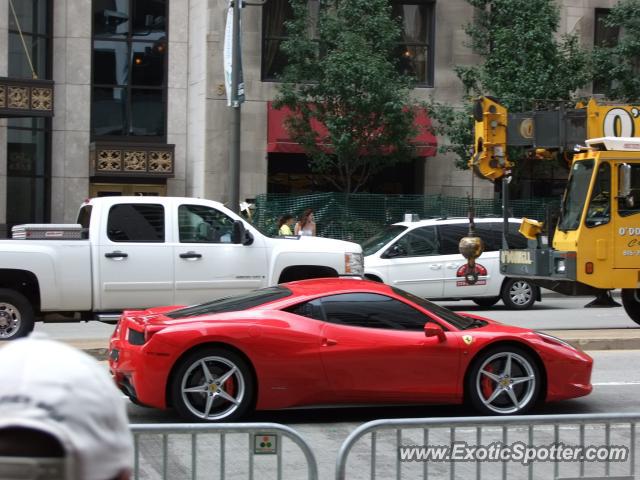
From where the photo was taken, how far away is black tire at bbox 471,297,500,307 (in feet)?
64.7

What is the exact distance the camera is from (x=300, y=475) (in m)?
5.82

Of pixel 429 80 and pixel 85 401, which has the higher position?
pixel 429 80

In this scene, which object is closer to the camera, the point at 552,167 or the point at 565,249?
the point at 565,249

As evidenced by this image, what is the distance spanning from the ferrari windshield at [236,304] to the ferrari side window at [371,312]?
1.51ft

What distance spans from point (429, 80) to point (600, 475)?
80.7 ft

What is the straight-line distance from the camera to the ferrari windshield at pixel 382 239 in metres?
19.0

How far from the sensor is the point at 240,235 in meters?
13.6

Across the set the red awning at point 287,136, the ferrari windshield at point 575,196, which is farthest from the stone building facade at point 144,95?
the ferrari windshield at point 575,196

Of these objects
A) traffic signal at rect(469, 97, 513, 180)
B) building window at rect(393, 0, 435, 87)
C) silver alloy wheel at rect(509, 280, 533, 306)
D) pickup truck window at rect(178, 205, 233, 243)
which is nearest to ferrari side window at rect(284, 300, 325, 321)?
pickup truck window at rect(178, 205, 233, 243)

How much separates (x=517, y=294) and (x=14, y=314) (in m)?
10.1

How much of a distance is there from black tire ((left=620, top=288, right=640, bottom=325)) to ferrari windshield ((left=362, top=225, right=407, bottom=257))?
4618 mm

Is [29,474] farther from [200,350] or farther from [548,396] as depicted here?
[548,396]

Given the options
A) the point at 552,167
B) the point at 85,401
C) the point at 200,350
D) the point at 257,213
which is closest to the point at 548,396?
the point at 200,350

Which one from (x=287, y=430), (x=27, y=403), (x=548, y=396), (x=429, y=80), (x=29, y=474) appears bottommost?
(x=548, y=396)
